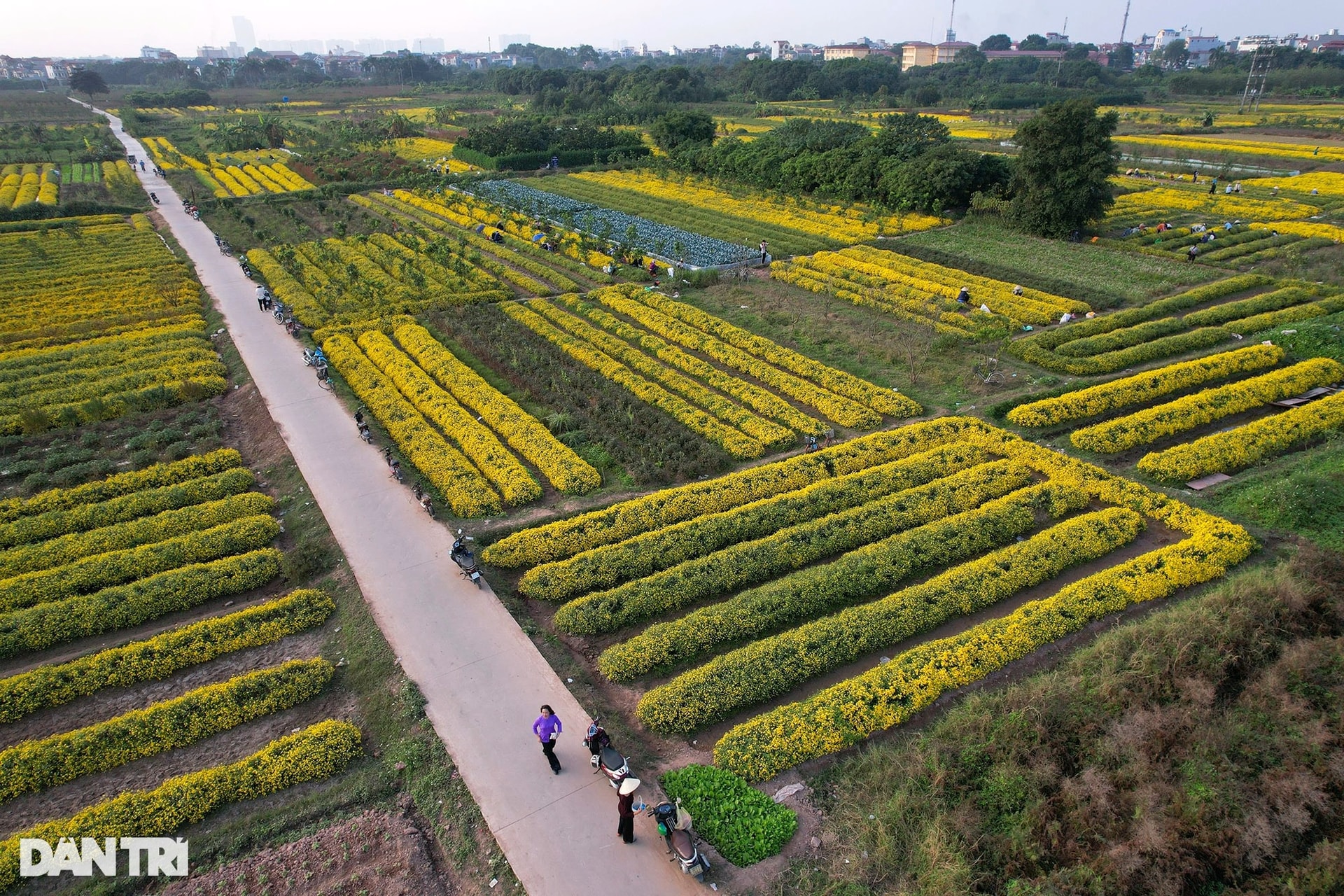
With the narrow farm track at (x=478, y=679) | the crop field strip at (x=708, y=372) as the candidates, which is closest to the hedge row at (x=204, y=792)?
the narrow farm track at (x=478, y=679)

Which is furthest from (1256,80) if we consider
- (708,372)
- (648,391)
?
(648,391)

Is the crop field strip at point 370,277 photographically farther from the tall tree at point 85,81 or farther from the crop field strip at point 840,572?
the tall tree at point 85,81

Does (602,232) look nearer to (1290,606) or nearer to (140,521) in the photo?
(140,521)

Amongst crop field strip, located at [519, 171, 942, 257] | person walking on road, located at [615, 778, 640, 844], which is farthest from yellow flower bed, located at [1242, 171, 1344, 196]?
person walking on road, located at [615, 778, 640, 844]

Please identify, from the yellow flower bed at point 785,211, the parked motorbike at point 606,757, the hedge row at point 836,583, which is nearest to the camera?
the parked motorbike at point 606,757

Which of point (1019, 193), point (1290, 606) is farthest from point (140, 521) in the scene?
point (1019, 193)

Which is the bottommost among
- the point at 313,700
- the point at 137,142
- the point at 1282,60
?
the point at 313,700

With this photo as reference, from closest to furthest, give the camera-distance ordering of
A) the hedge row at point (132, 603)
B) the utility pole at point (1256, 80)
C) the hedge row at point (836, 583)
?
the hedge row at point (836, 583) < the hedge row at point (132, 603) < the utility pole at point (1256, 80)
